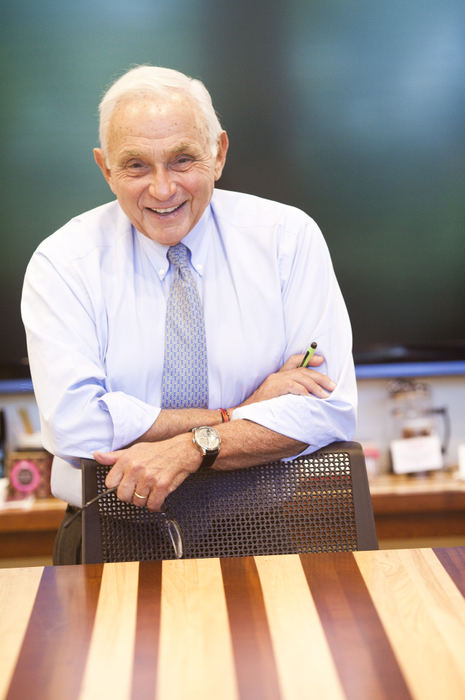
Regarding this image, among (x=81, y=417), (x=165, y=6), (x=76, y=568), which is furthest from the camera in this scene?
(x=165, y=6)

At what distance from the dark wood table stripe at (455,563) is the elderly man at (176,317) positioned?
453 millimetres

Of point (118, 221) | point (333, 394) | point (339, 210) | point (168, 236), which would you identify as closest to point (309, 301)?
point (333, 394)

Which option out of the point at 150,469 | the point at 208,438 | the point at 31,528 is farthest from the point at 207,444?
the point at 31,528

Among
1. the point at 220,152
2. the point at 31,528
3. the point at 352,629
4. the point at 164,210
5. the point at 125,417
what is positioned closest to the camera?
the point at 352,629

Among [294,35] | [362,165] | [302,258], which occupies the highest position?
[294,35]

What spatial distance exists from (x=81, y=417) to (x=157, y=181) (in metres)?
0.53

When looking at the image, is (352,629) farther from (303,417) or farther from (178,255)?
(178,255)

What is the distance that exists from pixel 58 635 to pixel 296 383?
85 centimetres

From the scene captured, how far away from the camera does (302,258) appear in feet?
6.04

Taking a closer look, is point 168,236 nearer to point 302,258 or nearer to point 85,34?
point 302,258

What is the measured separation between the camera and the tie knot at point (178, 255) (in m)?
1.83

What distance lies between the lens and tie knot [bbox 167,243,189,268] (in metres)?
→ 1.83

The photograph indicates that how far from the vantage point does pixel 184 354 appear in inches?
69.4

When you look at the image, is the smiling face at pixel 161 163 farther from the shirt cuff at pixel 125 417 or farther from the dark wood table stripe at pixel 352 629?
the dark wood table stripe at pixel 352 629
